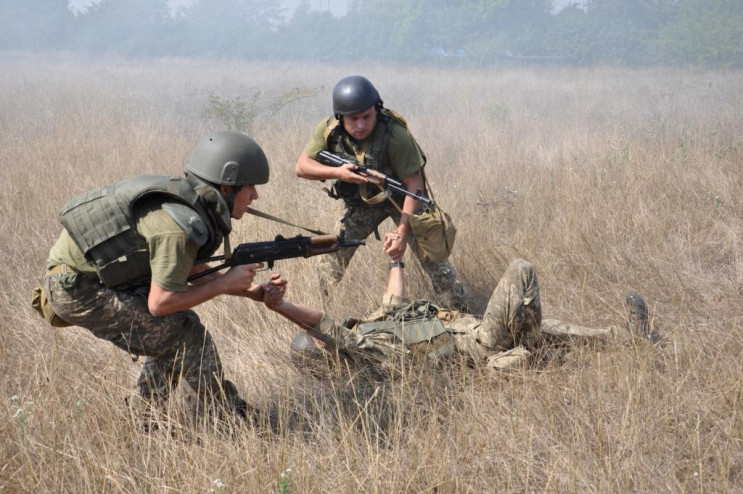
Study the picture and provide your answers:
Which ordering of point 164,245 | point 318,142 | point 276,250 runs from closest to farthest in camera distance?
1. point 164,245
2. point 276,250
3. point 318,142

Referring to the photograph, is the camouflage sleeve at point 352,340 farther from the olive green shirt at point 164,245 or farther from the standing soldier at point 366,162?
the olive green shirt at point 164,245

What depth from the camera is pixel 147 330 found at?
3.08 m

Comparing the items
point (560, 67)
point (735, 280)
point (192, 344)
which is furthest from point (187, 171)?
point (560, 67)

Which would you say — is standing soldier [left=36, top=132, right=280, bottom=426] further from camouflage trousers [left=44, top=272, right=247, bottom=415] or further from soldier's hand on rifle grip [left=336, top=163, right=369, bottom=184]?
soldier's hand on rifle grip [left=336, top=163, right=369, bottom=184]

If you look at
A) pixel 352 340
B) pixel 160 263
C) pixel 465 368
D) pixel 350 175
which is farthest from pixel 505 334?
pixel 160 263

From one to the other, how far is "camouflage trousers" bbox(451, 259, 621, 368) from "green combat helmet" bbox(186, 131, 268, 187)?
172cm

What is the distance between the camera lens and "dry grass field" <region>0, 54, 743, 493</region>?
2664 mm

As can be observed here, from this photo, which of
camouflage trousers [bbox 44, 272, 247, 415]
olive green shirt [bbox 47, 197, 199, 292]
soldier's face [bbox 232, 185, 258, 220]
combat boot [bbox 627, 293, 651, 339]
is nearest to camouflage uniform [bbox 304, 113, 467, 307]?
combat boot [bbox 627, 293, 651, 339]

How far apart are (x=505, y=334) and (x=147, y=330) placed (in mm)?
2111

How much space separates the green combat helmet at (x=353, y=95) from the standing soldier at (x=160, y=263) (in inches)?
56.9

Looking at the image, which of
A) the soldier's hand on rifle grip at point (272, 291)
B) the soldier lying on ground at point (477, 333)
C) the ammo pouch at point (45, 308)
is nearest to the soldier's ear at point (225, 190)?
the soldier's hand on rifle grip at point (272, 291)

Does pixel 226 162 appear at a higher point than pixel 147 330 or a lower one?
higher

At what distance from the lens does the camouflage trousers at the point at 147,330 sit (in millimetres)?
3023

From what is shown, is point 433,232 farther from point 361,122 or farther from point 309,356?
point 309,356
